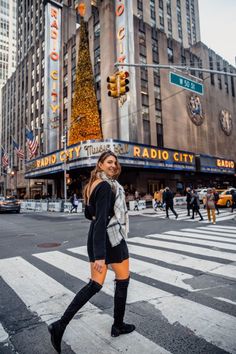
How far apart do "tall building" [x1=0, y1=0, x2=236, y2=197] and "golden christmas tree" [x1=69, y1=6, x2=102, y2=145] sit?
214cm

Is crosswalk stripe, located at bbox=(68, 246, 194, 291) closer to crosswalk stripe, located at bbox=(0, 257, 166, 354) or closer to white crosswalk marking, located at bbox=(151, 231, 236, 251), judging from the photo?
crosswalk stripe, located at bbox=(0, 257, 166, 354)

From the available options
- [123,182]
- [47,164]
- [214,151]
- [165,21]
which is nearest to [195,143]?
[214,151]

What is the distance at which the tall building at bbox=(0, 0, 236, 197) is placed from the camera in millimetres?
29031

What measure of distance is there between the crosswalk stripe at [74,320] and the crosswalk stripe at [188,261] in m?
2.63

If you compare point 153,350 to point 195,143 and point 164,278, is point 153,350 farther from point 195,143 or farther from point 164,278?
point 195,143

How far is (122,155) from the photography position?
25078 millimetres

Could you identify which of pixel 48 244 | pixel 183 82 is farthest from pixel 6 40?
pixel 48 244

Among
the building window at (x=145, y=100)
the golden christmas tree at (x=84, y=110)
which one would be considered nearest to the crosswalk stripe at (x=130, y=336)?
the golden christmas tree at (x=84, y=110)

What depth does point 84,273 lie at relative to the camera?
4730 millimetres

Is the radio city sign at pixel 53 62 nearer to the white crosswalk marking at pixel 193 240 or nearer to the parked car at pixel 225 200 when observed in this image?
the parked car at pixel 225 200

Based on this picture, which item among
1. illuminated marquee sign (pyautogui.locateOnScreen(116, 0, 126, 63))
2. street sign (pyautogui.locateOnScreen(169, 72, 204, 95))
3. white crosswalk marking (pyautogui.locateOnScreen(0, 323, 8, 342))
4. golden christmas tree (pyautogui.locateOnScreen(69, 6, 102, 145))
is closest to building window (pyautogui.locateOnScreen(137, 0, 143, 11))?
illuminated marquee sign (pyautogui.locateOnScreen(116, 0, 126, 63))

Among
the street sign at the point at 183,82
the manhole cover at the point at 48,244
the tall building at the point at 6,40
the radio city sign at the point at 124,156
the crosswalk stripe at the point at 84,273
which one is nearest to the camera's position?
the crosswalk stripe at the point at 84,273

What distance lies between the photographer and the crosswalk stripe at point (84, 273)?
3.63m

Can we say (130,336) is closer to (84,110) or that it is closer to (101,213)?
(101,213)
